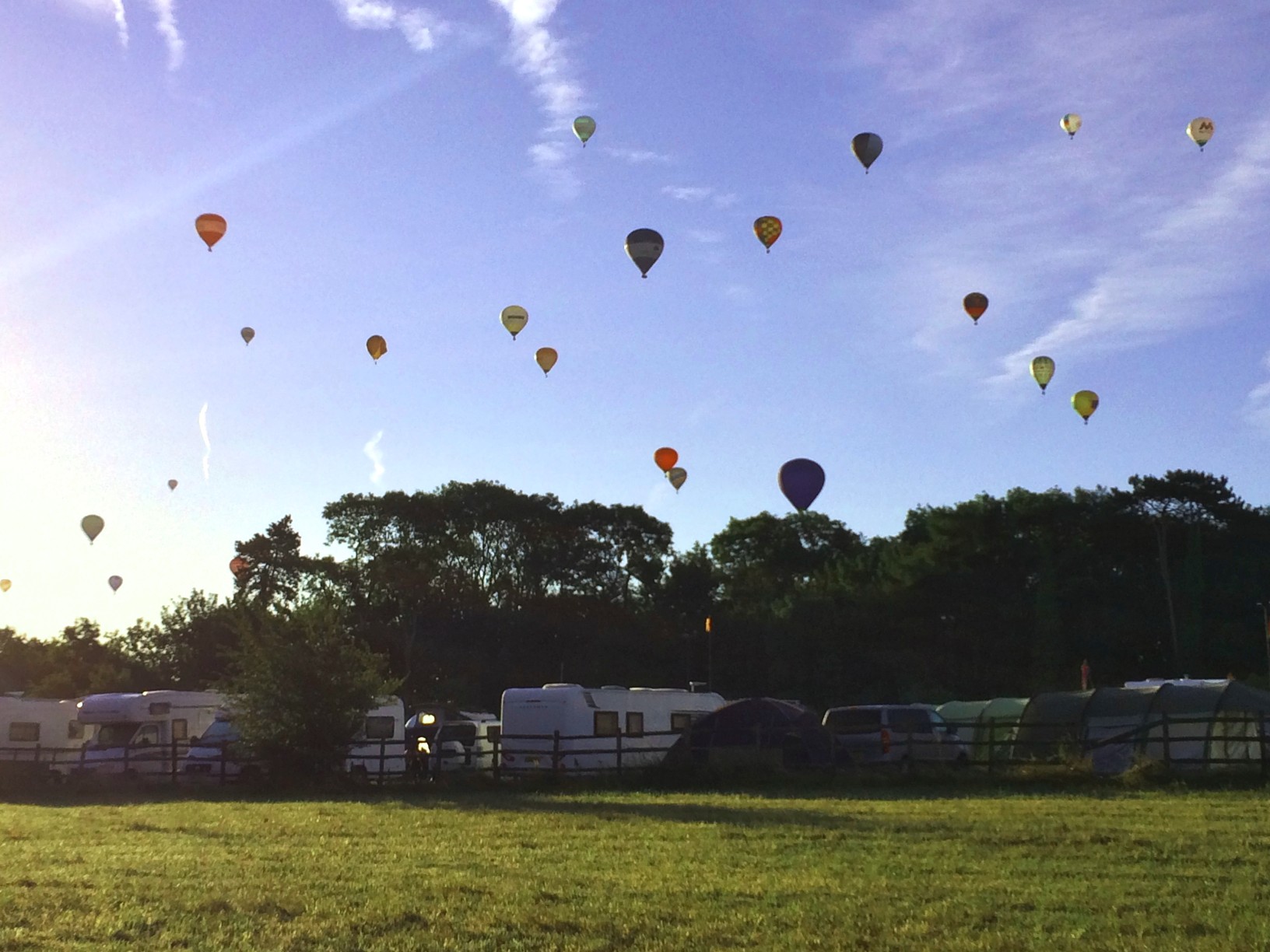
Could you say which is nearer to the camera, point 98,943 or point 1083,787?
point 98,943

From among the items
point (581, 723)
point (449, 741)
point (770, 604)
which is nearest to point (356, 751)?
point (449, 741)

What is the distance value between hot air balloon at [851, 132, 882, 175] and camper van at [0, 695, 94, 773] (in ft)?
86.6

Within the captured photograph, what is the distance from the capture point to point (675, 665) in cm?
6550

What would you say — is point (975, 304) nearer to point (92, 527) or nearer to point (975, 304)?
point (975, 304)

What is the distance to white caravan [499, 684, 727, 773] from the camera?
28984 millimetres

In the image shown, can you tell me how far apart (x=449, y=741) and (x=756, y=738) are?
28.4ft

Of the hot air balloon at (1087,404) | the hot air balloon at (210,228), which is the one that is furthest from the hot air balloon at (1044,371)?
the hot air balloon at (210,228)

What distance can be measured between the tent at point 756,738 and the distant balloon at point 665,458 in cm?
2273

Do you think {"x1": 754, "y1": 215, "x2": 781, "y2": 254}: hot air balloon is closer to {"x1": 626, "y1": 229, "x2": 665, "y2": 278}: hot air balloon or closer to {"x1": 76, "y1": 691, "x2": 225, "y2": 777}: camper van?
{"x1": 626, "y1": 229, "x2": 665, "y2": 278}: hot air balloon

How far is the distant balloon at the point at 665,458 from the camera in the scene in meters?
50.9

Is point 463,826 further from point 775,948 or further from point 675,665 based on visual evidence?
point 675,665

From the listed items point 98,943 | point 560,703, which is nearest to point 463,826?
point 98,943

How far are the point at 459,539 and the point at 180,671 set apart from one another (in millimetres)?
15145

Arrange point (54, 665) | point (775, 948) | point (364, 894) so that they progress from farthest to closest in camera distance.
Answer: point (54, 665)
point (364, 894)
point (775, 948)
